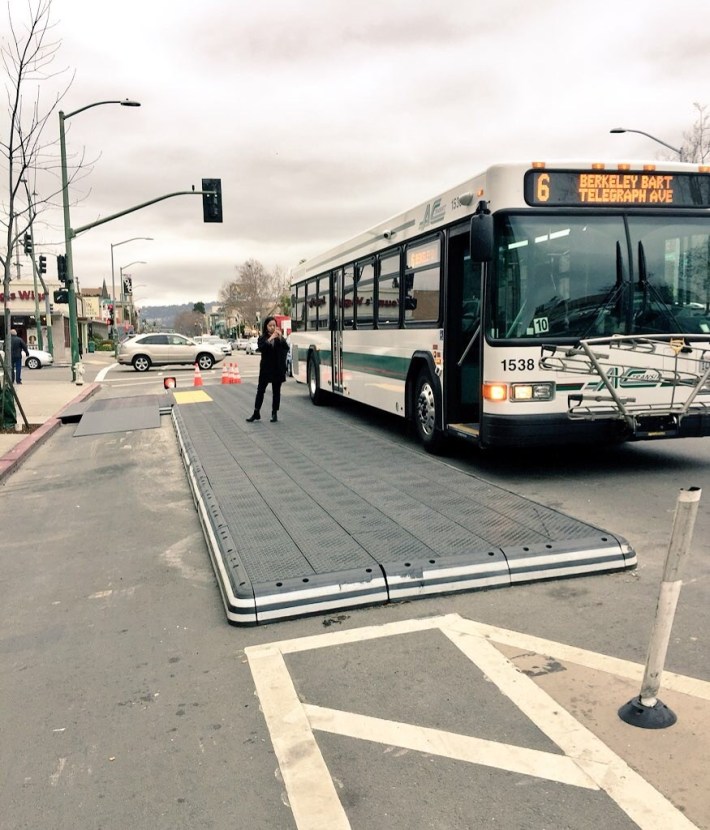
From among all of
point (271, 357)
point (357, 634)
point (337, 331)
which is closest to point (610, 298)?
point (357, 634)

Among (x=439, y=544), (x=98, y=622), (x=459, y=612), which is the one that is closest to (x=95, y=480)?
(x=98, y=622)

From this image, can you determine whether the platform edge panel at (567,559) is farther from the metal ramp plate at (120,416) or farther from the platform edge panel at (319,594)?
the metal ramp plate at (120,416)

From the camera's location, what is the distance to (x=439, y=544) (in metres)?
5.16

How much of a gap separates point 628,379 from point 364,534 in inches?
139

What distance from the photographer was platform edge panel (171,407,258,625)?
429 cm

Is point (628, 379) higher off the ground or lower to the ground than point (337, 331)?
lower

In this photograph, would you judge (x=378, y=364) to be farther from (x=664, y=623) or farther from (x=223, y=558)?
(x=664, y=623)

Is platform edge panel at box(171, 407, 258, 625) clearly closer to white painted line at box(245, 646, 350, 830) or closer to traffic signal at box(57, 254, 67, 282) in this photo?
white painted line at box(245, 646, 350, 830)

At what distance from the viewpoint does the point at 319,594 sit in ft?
14.4

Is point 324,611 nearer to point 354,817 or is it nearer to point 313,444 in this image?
point 354,817

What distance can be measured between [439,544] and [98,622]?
2.35 metres

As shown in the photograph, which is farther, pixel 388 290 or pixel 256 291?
pixel 256 291

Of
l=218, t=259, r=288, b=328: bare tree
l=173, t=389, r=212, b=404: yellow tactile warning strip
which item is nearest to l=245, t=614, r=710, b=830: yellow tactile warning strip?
l=173, t=389, r=212, b=404: yellow tactile warning strip

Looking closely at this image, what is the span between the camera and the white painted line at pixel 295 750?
8.43 ft
